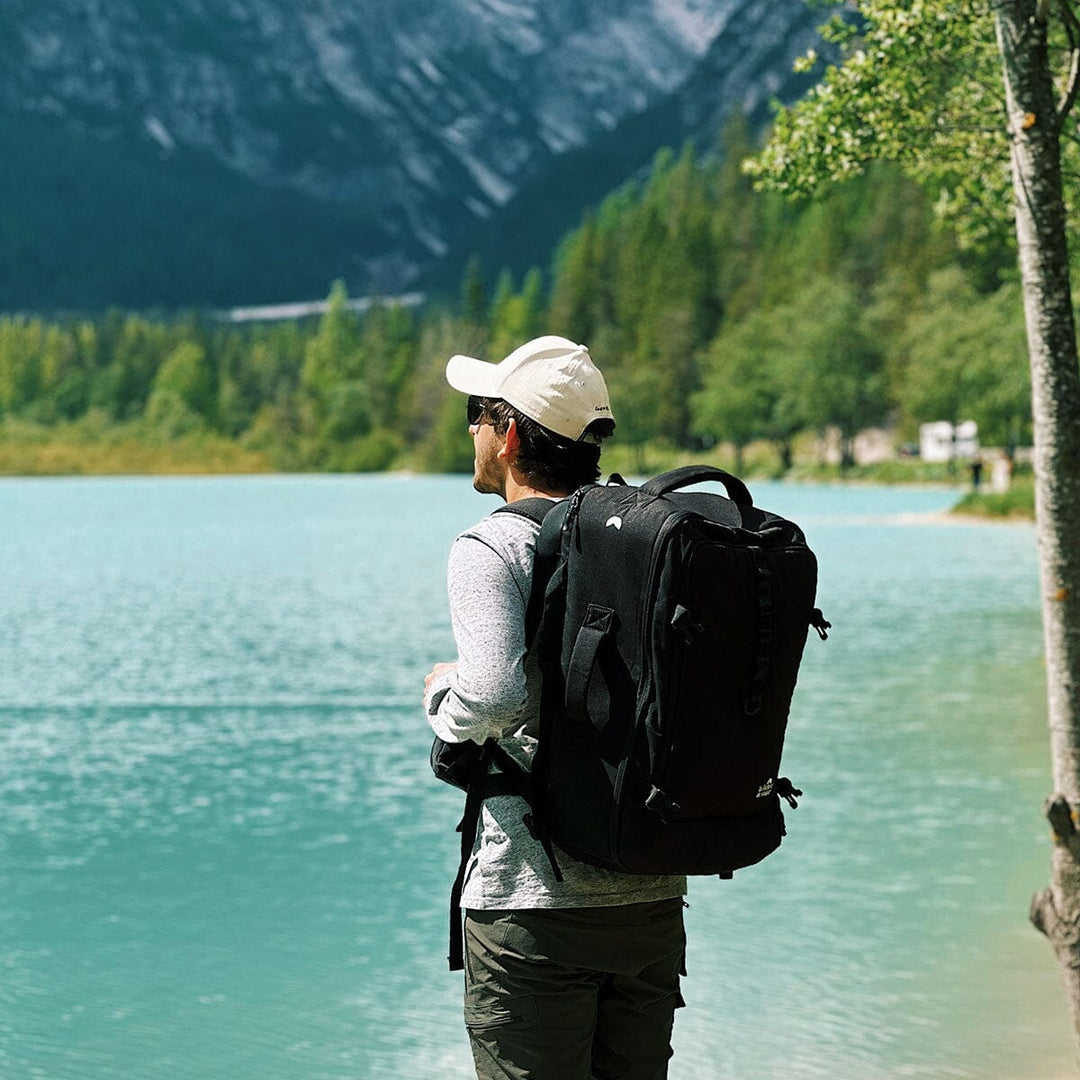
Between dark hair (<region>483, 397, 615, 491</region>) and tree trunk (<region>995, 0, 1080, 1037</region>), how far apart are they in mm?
2676

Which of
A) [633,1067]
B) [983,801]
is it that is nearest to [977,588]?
[983,801]

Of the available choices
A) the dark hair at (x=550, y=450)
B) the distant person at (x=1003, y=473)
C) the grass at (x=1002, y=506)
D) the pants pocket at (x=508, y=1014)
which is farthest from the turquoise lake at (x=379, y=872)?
the distant person at (x=1003, y=473)

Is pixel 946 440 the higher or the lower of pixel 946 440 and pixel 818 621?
the lower

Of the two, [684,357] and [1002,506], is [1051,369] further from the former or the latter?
[684,357]

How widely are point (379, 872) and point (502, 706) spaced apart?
28.4 feet

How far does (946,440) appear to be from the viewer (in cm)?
10056

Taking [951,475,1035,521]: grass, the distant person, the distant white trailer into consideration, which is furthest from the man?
the distant white trailer

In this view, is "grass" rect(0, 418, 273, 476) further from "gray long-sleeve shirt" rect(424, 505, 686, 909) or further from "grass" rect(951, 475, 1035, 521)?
"gray long-sleeve shirt" rect(424, 505, 686, 909)

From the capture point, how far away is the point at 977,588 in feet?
101

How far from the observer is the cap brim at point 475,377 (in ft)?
10.8

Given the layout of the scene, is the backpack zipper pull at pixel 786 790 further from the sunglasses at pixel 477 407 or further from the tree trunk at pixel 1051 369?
the tree trunk at pixel 1051 369

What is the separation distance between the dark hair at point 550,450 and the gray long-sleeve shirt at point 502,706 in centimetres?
18

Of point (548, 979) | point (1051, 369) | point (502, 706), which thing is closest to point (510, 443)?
point (502, 706)

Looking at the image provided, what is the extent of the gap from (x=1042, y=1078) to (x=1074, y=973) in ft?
6.02
